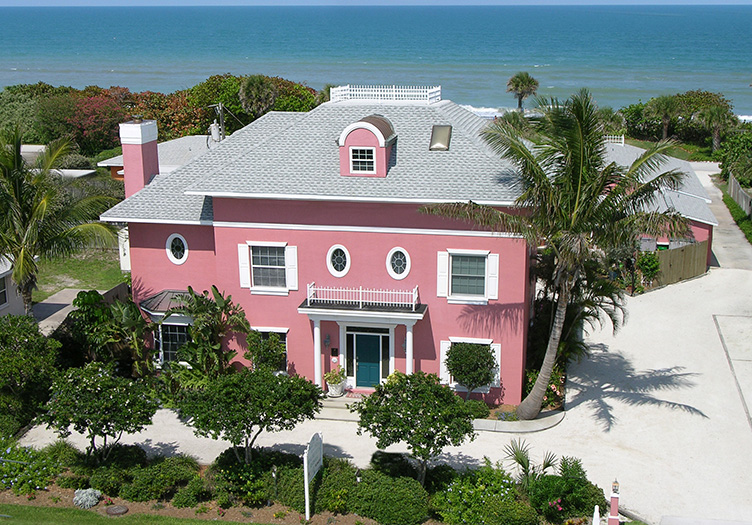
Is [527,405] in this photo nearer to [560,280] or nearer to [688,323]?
[560,280]

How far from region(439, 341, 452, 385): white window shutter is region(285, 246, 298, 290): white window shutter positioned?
15.1 ft

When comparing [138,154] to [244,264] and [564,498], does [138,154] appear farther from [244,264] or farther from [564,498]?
[564,498]

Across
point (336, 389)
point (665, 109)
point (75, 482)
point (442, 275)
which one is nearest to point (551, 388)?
point (442, 275)

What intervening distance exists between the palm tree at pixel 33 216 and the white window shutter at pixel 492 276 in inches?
421

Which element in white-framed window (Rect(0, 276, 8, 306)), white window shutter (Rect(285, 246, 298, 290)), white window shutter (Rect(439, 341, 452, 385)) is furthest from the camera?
white-framed window (Rect(0, 276, 8, 306))

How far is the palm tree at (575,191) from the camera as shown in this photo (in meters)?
19.9

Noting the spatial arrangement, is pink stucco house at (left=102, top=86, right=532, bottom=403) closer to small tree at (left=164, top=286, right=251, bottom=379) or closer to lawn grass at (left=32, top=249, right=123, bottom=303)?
small tree at (left=164, top=286, right=251, bottom=379)

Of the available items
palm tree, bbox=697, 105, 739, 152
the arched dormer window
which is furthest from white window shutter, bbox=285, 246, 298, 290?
palm tree, bbox=697, 105, 739, 152

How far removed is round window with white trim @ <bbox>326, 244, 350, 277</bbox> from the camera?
24281 mm

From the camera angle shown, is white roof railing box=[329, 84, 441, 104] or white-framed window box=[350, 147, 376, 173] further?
white roof railing box=[329, 84, 441, 104]

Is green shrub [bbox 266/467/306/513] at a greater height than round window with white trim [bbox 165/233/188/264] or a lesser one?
lesser

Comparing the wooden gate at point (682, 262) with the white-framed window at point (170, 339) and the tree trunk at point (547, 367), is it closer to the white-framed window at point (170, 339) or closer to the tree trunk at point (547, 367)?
the tree trunk at point (547, 367)

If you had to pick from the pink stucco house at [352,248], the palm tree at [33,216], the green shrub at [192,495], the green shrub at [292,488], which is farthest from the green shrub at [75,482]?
the pink stucco house at [352,248]

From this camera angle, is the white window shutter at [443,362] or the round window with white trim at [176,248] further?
the round window with white trim at [176,248]
